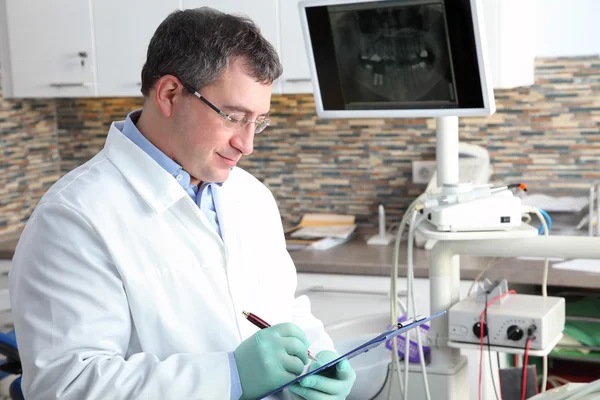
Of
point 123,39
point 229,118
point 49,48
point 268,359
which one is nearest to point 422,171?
point 123,39

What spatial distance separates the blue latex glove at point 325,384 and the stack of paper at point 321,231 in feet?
4.96

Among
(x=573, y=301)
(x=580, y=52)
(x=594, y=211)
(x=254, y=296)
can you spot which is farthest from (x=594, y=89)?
(x=254, y=296)

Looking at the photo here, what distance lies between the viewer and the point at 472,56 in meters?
1.65

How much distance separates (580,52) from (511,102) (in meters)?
0.28

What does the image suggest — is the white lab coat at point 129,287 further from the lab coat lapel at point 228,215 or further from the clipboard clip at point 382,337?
the clipboard clip at point 382,337

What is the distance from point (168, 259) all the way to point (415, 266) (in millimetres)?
1332

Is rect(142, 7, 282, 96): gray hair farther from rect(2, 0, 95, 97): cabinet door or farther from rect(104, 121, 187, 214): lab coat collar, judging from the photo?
rect(2, 0, 95, 97): cabinet door

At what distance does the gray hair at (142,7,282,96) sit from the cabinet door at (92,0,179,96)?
1644 millimetres

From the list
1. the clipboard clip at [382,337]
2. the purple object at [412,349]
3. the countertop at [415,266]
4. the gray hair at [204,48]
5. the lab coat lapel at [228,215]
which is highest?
the gray hair at [204,48]

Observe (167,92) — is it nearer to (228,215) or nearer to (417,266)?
(228,215)

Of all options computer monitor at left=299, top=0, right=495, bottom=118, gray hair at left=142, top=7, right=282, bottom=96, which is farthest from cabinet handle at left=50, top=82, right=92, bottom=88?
gray hair at left=142, top=7, right=282, bottom=96

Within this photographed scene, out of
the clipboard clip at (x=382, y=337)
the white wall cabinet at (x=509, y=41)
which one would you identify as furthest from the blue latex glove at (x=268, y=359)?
the white wall cabinet at (x=509, y=41)

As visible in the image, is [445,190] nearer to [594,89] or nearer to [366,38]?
[366,38]

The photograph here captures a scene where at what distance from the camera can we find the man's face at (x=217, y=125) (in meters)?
1.38
